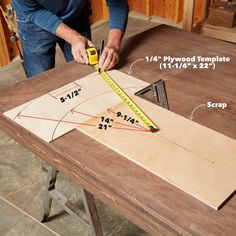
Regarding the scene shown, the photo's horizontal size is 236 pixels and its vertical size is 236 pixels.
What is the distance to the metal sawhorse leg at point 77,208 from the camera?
132 cm

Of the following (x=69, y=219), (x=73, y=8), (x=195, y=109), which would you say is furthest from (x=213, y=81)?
(x=69, y=219)

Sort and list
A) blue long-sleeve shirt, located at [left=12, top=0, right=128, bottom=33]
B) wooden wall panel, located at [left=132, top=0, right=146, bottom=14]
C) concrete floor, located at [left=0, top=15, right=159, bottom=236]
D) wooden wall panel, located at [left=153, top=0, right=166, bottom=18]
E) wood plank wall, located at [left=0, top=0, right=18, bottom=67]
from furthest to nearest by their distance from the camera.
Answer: wooden wall panel, located at [left=132, top=0, right=146, bottom=14]
wooden wall panel, located at [left=153, top=0, right=166, bottom=18]
wood plank wall, located at [left=0, top=0, right=18, bottom=67]
concrete floor, located at [left=0, top=15, right=159, bottom=236]
blue long-sleeve shirt, located at [left=12, top=0, right=128, bottom=33]

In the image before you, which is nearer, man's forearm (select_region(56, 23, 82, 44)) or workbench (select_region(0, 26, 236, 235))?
workbench (select_region(0, 26, 236, 235))

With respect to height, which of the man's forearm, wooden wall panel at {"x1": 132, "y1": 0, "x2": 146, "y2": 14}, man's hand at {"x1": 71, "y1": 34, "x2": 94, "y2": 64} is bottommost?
wooden wall panel at {"x1": 132, "y1": 0, "x2": 146, "y2": 14}

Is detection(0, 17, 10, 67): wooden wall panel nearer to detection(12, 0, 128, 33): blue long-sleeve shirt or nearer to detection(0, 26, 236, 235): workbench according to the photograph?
detection(12, 0, 128, 33): blue long-sleeve shirt

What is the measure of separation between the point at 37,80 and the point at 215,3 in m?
1.83

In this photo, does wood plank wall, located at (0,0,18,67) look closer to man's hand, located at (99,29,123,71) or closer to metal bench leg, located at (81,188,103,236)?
man's hand, located at (99,29,123,71)

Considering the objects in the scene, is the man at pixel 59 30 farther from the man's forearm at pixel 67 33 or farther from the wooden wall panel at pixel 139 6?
the wooden wall panel at pixel 139 6

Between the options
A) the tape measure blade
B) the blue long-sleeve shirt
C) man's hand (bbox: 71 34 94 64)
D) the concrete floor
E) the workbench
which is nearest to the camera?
the workbench

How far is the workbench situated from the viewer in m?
0.78

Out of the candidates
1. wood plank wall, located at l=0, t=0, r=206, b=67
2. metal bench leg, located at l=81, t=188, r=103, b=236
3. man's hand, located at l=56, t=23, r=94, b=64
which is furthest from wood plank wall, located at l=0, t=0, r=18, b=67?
metal bench leg, located at l=81, t=188, r=103, b=236

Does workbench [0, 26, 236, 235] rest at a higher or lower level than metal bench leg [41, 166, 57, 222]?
higher

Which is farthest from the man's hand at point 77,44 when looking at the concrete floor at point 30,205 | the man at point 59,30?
the concrete floor at point 30,205

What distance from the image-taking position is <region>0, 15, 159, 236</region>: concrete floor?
1.70 meters
